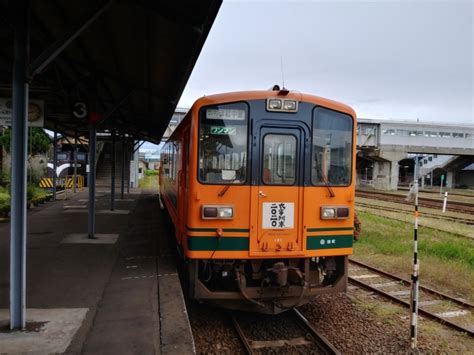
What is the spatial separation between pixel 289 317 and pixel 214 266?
1359 millimetres

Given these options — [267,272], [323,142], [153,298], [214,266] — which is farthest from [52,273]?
[323,142]

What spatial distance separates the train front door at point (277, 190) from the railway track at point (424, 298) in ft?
7.33

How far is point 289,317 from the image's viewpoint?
239 inches

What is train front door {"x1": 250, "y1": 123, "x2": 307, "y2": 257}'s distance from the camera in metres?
5.43

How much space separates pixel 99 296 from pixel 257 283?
1.96 m

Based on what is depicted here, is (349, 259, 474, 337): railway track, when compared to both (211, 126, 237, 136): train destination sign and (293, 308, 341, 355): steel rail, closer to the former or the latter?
(293, 308, 341, 355): steel rail

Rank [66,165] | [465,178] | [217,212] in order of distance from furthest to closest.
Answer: [465,178] → [66,165] → [217,212]

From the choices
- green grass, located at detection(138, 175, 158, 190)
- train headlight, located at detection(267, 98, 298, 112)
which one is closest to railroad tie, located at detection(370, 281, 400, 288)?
train headlight, located at detection(267, 98, 298, 112)

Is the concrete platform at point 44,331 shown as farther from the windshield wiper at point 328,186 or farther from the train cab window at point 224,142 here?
the windshield wiper at point 328,186

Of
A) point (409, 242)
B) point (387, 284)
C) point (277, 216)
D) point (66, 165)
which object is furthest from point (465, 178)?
point (277, 216)

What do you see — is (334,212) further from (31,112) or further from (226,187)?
(31,112)

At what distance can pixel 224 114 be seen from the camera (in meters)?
5.46

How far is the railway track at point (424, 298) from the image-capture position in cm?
596

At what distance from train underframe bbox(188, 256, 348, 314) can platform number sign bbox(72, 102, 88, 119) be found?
5.91 m
